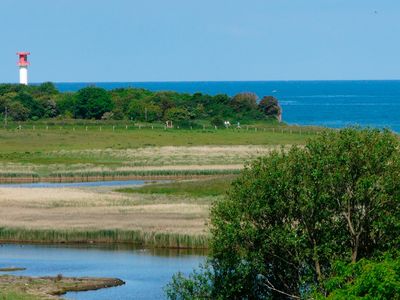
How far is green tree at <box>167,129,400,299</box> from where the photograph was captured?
120 feet

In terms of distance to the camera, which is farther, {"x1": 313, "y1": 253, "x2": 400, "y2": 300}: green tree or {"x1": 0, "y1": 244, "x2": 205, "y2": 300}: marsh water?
{"x1": 0, "y1": 244, "x2": 205, "y2": 300}: marsh water

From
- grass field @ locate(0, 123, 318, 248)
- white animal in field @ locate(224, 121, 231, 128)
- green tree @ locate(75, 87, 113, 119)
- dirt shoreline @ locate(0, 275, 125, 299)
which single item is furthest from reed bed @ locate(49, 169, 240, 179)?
green tree @ locate(75, 87, 113, 119)

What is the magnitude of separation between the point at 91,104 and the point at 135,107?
562 centimetres

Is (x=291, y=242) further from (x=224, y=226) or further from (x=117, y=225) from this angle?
(x=117, y=225)

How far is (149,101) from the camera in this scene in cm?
15362

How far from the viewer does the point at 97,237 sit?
186 ft

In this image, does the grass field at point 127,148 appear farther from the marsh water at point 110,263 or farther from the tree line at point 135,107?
the marsh water at point 110,263

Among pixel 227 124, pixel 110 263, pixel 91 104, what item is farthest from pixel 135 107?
pixel 110 263

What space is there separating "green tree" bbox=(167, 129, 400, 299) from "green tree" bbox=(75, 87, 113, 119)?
11159cm

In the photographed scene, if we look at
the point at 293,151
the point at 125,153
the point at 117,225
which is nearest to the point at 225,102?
the point at 125,153

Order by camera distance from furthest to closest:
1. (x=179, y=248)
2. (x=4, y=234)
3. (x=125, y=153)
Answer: (x=125, y=153)
(x=4, y=234)
(x=179, y=248)

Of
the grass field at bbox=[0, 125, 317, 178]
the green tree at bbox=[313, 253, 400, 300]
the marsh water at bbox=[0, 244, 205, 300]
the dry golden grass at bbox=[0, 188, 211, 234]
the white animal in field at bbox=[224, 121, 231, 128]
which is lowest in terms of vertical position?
the marsh water at bbox=[0, 244, 205, 300]

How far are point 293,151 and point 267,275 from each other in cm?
422

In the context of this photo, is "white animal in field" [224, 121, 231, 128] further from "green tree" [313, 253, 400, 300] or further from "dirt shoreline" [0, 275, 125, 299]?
"green tree" [313, 253, 400, 300]
